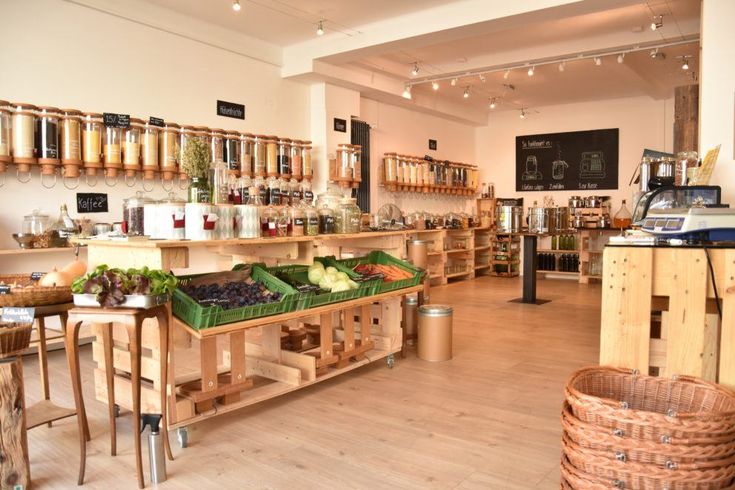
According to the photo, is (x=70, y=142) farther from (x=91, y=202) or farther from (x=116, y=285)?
(x=116, y=285)

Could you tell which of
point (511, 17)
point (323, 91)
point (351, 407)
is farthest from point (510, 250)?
point (351, 407)

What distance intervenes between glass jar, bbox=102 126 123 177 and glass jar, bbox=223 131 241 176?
1.23 m

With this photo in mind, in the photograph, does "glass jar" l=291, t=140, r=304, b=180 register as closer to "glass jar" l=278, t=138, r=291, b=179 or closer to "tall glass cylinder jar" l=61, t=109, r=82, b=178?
"glass jar" l=278, t=138, r=291, b=179

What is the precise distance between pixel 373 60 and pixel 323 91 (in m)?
0.91

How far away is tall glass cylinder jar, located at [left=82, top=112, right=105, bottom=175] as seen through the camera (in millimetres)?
5008

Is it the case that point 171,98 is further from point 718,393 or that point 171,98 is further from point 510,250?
point 510,250

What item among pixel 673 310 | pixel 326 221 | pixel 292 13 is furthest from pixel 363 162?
pixel 673 310

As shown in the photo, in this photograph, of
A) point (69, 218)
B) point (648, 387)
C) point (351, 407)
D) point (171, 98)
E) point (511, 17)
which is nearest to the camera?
point (648, 387)

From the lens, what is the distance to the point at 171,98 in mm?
5988

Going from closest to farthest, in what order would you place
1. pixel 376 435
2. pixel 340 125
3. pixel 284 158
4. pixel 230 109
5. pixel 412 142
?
pixel 376 435 < pixel 230 109 < pixel 284 158 < pixel 340 125 < pixel 412 142

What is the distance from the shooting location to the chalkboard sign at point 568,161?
410 inches

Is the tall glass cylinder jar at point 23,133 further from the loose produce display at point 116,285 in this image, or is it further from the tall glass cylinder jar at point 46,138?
the loose produce display at point 116,285

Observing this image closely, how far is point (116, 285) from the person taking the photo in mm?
2449

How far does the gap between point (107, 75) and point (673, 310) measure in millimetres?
5362
